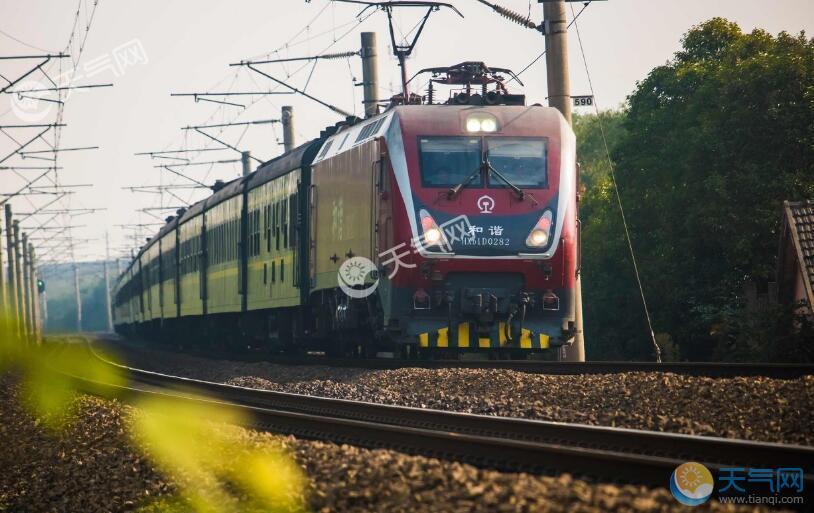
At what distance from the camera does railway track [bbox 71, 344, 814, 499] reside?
26.0 ft

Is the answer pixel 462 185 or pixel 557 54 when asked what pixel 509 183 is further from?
pixel 557 54

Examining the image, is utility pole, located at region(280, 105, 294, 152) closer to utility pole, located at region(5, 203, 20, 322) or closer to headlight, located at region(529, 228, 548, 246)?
utility pole, located at region(5, 203, 20, 322)

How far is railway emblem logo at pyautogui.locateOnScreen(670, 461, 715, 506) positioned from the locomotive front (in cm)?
956

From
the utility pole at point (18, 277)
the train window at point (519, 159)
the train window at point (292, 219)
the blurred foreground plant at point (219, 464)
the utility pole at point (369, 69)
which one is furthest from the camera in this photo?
the utility pole at point (18, 277)

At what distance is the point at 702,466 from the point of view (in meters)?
7.86

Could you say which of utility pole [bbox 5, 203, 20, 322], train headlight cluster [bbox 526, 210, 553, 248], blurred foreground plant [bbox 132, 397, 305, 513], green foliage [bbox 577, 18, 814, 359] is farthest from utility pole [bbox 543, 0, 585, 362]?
utility pole [bbox 5, 203, 20, 322]

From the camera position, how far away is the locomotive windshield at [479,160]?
17594mm

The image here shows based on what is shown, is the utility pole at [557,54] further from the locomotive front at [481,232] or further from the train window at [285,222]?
the train window at [285,222]

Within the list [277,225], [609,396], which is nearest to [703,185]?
[277,225]

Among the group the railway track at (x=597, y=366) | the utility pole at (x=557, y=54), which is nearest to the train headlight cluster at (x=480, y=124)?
the railway track at (x=597, y=366)

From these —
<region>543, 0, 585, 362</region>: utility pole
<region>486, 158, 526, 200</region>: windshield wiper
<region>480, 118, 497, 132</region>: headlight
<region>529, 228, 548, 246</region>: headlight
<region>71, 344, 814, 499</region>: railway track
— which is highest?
<region>543, 0, 585, 362</region>: utility pole

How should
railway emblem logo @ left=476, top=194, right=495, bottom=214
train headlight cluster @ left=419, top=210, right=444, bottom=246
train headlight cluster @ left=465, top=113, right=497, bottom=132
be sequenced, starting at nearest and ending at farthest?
train headlight cluster @ left=419, top=210, right=444, bottom=246
railway emblem logo @ left=476, top=194, right=495, bottom=214
train headlight cluster @ left=465, top=113, right=497, bottom=132

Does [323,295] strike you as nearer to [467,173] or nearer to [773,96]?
[467,173]

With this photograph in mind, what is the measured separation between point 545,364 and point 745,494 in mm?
10157
